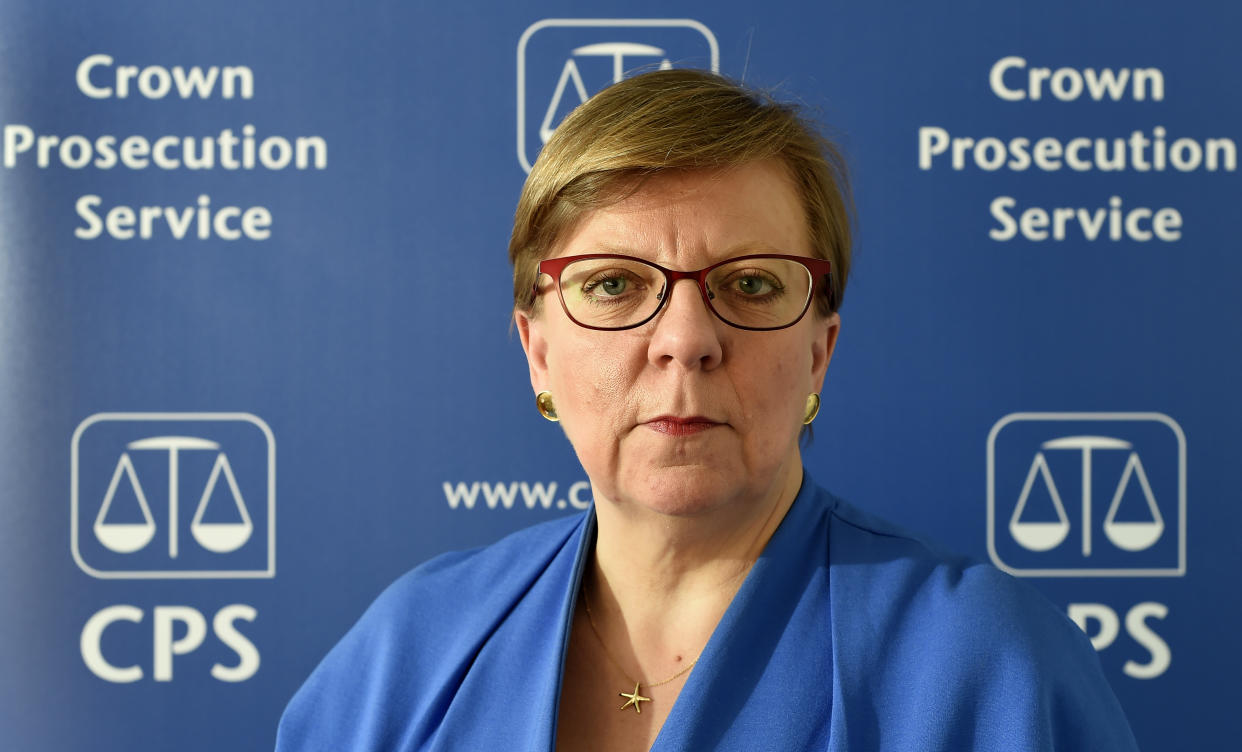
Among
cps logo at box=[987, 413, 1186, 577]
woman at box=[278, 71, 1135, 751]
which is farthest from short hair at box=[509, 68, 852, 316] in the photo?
cps logo at box=[987, 413, 1186, 577]

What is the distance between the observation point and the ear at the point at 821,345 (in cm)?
104

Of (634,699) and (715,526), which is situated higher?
(715,526)

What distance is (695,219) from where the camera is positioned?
3.15ft

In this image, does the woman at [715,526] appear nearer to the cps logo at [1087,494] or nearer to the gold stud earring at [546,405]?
the gold stud earring at [546,405]

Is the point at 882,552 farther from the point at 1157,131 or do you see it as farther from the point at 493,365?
the point at 1157,131

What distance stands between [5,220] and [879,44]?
1.34 metres

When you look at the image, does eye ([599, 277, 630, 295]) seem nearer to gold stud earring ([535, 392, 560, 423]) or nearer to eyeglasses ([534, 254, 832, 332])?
eyeglasses ([534, 254, 832, 332])

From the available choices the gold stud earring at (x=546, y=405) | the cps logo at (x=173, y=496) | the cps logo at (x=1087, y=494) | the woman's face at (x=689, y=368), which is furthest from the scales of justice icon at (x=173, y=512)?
the cps logo at (x=1087, y=494)

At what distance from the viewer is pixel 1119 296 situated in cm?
161

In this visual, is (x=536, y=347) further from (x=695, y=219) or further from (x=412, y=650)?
(x=412, y=650)

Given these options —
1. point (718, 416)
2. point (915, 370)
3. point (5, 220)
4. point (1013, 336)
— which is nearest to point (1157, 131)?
point (1013, 336)

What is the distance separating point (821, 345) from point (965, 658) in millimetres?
321

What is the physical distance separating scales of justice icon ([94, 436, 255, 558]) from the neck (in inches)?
30.2

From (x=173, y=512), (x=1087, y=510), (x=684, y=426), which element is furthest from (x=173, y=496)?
(x=1087, y=510)
